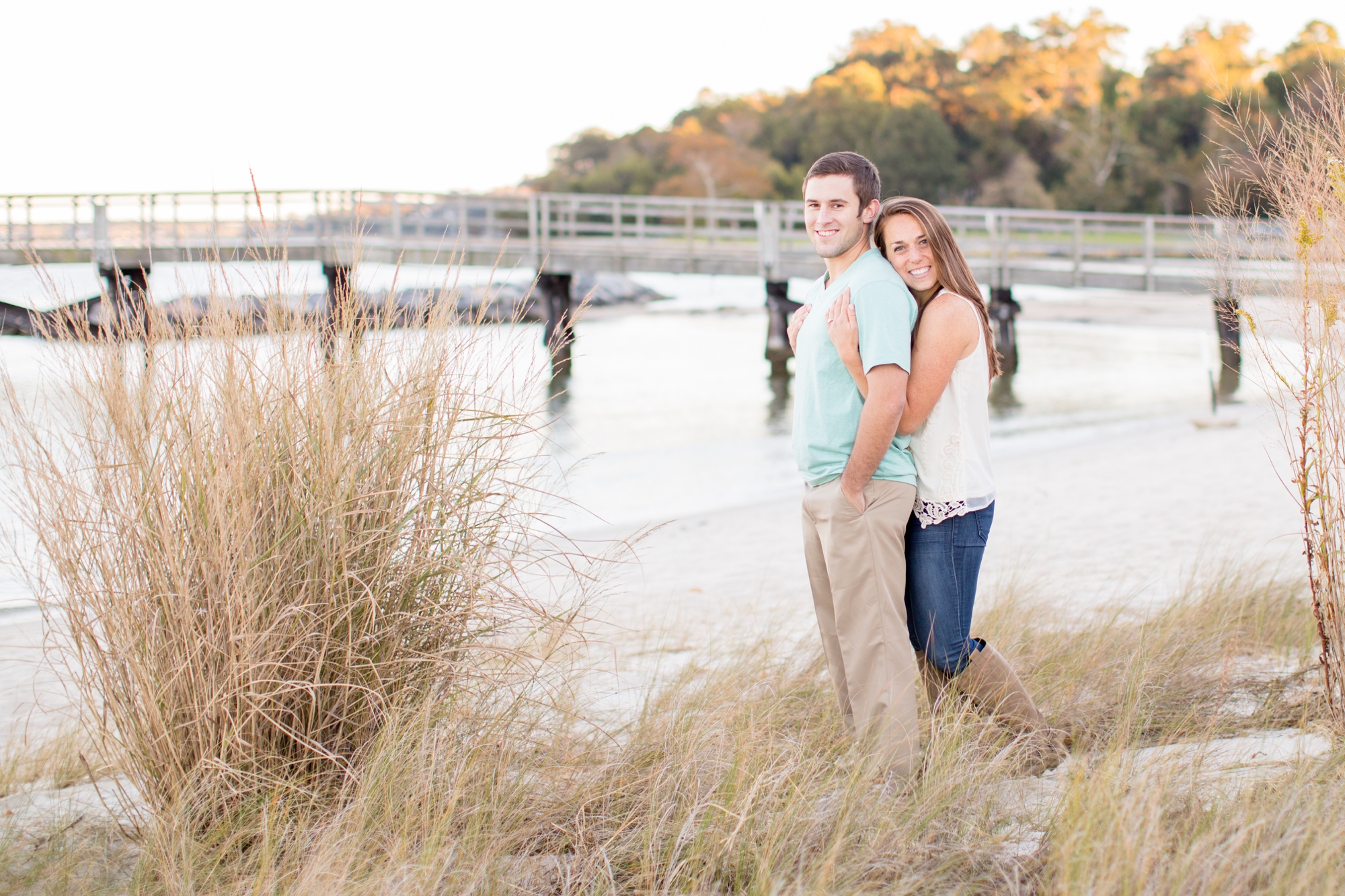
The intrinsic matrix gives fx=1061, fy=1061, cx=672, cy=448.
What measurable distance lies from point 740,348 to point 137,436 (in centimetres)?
3159

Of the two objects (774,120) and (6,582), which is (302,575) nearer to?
(6,582)

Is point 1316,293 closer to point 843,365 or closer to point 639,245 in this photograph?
point 843,365

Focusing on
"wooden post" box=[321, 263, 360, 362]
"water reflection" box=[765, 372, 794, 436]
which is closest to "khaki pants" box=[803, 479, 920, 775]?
"wooden post" box=[321, 263, 360, 362]

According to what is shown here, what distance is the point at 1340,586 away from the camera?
2.96 metres

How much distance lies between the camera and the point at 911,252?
109 inches

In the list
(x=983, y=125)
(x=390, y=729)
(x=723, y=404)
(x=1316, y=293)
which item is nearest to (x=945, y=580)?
(x=1316, y=293)

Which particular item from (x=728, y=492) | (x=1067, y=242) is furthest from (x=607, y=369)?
(x=728, y=492)

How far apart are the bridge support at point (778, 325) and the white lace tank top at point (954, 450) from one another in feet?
63.8

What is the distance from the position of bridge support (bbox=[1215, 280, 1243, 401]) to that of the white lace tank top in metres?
0.64

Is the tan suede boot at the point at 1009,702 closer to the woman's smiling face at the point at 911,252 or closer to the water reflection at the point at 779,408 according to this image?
the woman's smiling face at the point at 911,252

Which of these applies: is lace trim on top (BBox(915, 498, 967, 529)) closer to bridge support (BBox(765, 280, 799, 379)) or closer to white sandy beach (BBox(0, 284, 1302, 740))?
white sandy beach (BBox(0, 284, 1302, 740))

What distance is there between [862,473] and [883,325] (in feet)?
1.21

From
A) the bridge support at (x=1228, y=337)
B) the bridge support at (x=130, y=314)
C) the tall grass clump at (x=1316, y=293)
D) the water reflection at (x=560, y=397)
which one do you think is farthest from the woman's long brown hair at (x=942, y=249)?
the water reflection at (x=560, y=397)

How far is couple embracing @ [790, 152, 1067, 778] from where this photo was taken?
267 centimetres
